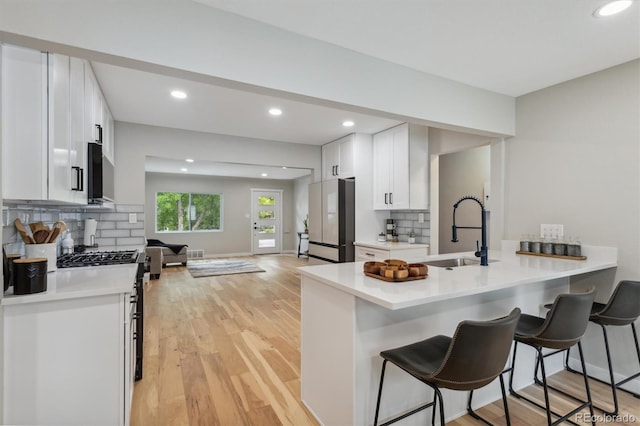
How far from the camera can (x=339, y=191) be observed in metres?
4.38

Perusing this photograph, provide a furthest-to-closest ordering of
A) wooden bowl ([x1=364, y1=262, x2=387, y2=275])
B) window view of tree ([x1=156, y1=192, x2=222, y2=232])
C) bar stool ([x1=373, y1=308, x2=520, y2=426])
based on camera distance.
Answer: window view of tree ([x1=156, y1=192, x2=222, y2=232]), wooden bowl ([x1=364, y1=262, x2=387, y2=275]), bar stool ([x1=373, y1=308, x2=520, y2=426])

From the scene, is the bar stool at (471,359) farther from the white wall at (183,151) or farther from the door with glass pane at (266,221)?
the door with glass pane at (266,221)

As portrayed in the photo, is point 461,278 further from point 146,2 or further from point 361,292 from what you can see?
point 146,2

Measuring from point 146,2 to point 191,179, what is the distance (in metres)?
7.62

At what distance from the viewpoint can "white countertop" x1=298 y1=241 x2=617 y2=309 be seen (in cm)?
139

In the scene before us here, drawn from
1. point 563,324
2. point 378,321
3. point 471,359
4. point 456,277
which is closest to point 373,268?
point 378,321

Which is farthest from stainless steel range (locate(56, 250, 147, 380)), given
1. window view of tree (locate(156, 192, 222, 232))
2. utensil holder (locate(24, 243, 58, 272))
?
window view of tree (locate(156, 192, 222, 232))

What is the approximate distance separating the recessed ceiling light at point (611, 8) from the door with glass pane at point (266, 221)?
843 centimetres

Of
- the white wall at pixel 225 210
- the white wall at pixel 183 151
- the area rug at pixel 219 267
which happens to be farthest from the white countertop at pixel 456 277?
the white wall at pixel 225 210

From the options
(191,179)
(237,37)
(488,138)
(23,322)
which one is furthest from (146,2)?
(191,179)

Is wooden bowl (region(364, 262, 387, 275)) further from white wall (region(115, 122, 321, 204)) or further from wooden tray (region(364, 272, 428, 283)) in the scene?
white wall (region(115, 122, 321, 204))

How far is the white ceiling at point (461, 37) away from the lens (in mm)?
1631

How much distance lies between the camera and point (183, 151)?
426 cm

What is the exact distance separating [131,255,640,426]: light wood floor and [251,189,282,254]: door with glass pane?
4.87m
